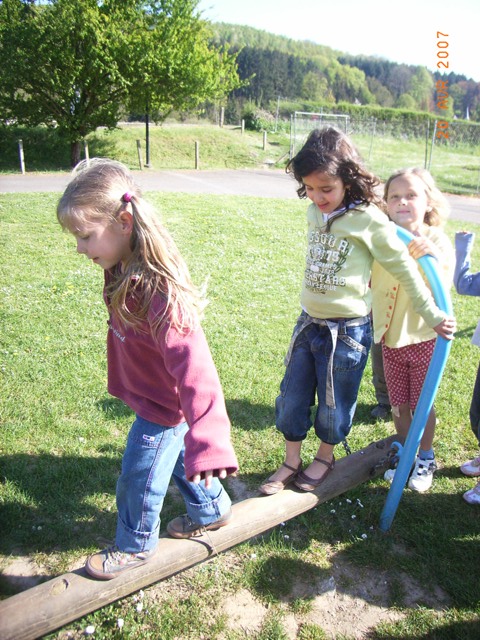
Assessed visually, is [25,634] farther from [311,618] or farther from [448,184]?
[448,184]

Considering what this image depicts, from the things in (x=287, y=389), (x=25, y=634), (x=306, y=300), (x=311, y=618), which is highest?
(x=306, y=300)

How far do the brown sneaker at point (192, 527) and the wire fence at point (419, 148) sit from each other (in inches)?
768

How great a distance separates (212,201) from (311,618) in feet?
37.3

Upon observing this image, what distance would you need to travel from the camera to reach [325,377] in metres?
2.61

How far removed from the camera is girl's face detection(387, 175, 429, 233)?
2.87 meters

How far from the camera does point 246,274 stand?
726 centimetres

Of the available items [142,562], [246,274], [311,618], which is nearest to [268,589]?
[311,618]

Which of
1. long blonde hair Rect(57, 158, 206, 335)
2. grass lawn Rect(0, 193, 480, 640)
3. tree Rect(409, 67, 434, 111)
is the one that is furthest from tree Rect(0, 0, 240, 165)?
tree Rect(409, 67, 434, 111)

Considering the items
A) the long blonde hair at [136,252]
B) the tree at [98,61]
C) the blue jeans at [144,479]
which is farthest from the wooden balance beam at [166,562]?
the tree at [98,61]

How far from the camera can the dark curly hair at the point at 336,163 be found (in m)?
2.35

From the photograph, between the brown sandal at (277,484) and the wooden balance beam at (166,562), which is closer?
the wooden balance beam at (166,562)

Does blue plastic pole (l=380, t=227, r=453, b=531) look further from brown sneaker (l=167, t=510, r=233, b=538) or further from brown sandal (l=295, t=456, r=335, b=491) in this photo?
brown sneaker (l=167, t=510, r=233, b=538)

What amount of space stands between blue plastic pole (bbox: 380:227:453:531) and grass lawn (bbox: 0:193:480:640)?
408mm

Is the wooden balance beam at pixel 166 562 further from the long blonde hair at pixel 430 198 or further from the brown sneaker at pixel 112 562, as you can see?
the long blonde hair at pixel 430 198
